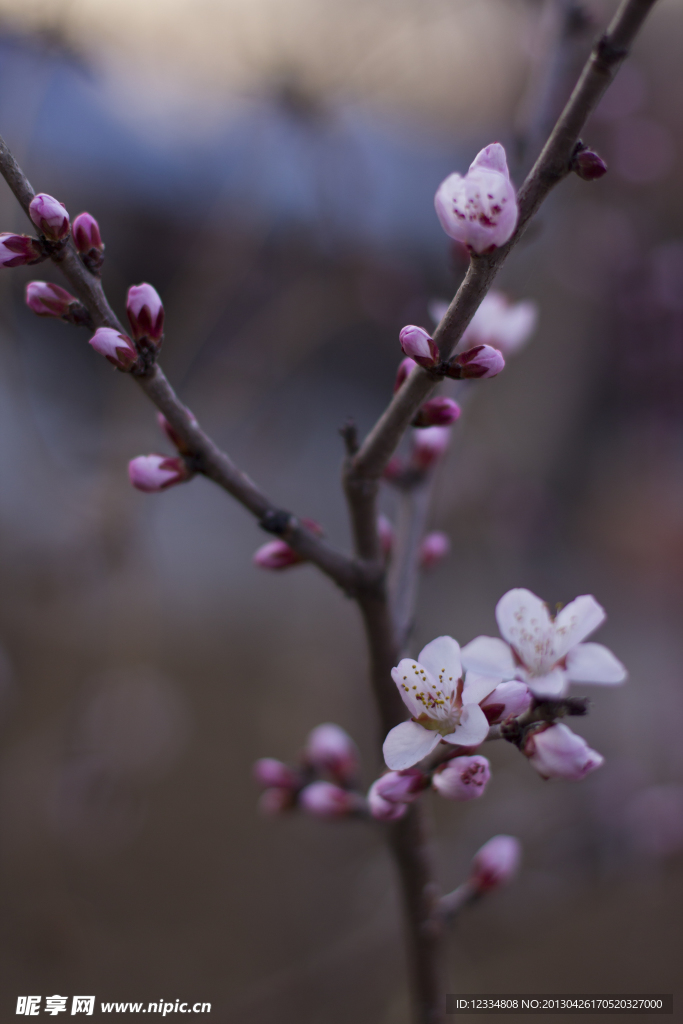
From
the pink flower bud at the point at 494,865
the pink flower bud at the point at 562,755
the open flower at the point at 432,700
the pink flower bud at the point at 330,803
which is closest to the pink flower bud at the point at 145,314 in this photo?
the open flower at the point at 432,700

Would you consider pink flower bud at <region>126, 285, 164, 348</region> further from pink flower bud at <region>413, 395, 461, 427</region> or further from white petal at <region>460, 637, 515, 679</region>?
white petal at <region>460, 637, 515, 679</region>

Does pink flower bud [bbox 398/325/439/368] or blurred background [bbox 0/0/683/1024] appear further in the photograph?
blurred background [bbox 0/0/683/1024]

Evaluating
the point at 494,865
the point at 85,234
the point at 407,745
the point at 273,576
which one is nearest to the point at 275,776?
the point at 494,865

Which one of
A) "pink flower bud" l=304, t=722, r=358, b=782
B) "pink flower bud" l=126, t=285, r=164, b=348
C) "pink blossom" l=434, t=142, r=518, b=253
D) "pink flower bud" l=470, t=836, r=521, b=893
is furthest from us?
"pink flower bud" l=304, t=722, r=358, b=782

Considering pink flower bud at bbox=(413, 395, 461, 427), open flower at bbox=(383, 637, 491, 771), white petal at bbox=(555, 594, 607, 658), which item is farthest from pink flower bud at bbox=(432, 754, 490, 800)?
pink flower bud at bbox=(413, 395, 461, 427)

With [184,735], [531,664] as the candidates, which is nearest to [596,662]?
[531,664]

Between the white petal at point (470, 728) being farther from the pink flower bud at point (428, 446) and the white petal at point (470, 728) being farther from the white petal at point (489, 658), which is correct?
the pink flower bud at point (428, 446)

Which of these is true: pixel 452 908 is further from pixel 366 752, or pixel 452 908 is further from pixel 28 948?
pixel 366 752
